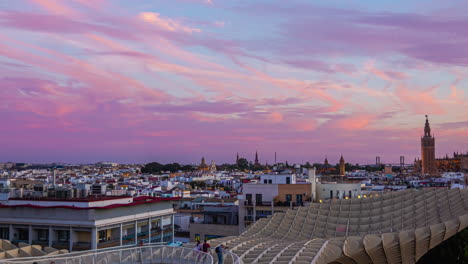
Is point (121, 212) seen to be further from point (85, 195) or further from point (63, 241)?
point (85, 195)

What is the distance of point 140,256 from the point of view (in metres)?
17.2

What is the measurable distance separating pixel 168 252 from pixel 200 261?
1878 millimetres

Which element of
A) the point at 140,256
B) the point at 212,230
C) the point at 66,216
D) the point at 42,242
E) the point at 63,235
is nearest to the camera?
the point at 140,256

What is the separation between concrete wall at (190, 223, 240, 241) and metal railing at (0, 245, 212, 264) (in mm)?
30643

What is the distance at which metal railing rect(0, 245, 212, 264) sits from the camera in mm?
15526

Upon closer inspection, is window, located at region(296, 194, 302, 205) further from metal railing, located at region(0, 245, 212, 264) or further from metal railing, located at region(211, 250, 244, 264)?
metal railing, located at region(0, 245, 212, 264)

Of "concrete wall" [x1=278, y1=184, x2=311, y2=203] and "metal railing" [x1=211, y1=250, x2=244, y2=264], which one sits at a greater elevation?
"concrete wall" [x1=278, y1=184, x2=311, y2=203]

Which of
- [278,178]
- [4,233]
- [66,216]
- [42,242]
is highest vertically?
[278,178]

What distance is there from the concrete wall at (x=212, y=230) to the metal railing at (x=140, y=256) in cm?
3064

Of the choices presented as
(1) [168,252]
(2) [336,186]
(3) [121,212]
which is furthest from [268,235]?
(2) [336,186]

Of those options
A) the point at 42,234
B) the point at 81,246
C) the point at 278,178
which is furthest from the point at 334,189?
the point at 42,234

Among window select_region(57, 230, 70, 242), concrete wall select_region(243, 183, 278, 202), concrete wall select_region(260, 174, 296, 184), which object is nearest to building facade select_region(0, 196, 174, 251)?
window select_region(57, 230, 70, 242)

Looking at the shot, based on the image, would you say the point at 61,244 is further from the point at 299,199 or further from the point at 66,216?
the point at 299,199

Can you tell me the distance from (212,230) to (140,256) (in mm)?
31052
